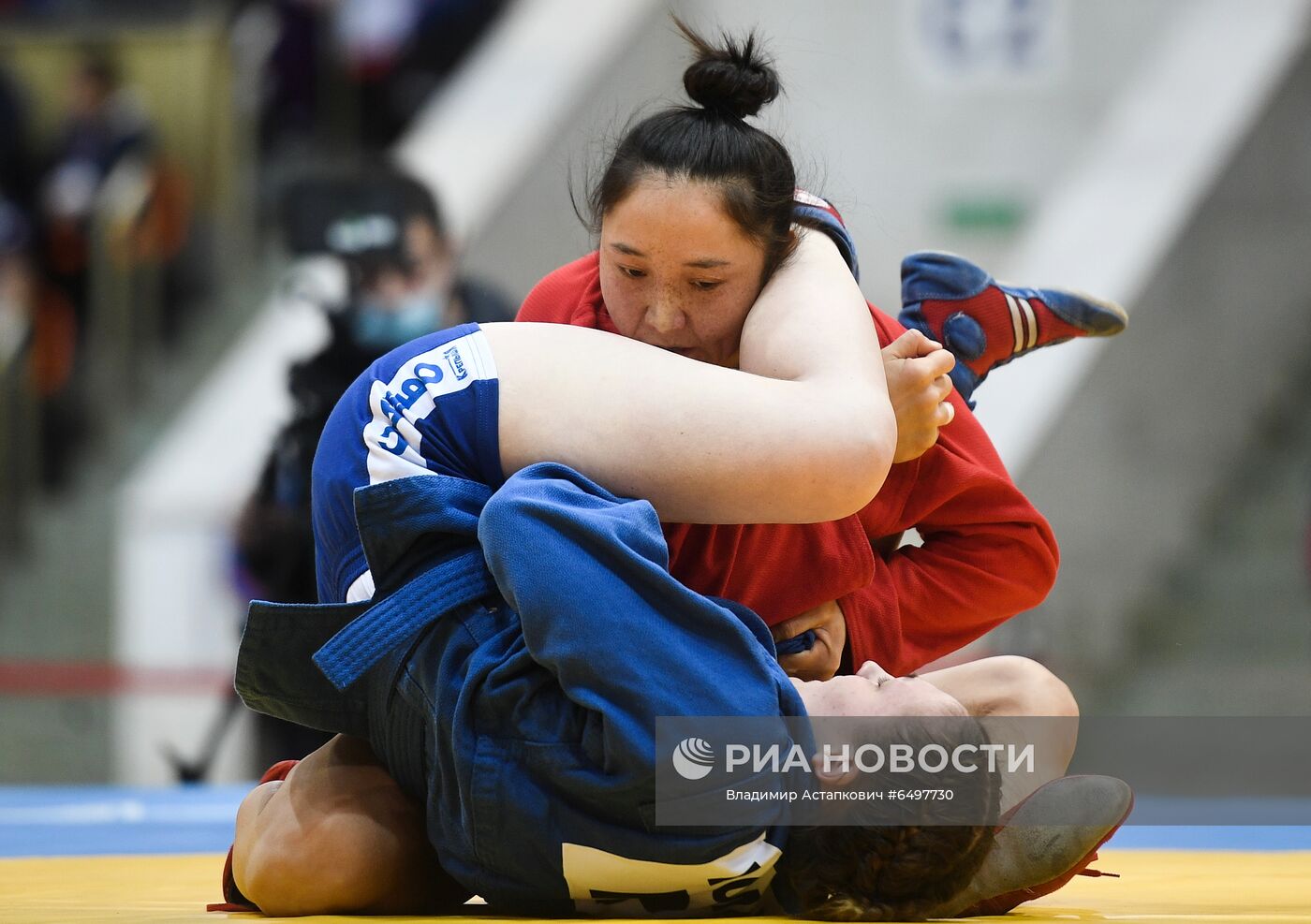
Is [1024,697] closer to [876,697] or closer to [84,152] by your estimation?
[876,697]

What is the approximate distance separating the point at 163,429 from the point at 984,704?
557 centimetres

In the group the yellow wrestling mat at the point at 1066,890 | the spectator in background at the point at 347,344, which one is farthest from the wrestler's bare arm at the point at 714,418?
the spectator in background at the point at 347,344

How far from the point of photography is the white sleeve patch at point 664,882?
1627mm

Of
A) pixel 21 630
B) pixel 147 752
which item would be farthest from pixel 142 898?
pixel 21 630

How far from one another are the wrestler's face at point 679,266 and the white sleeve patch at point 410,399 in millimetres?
209

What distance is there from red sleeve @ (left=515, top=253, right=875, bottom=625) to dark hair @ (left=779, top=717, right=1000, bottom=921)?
272 mm

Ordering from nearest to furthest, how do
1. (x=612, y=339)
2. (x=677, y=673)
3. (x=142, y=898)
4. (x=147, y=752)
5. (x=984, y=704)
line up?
(x=677, y=673)
(x=612, y=339)
(x=984, y=704)
(x=142, y=898)
(x=147, y=752)

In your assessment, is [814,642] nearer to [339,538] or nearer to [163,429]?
[339,538]

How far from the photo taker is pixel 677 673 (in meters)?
1.59

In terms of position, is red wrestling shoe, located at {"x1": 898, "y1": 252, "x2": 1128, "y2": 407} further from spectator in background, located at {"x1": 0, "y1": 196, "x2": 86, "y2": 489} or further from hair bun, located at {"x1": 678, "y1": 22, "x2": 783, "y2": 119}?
spectator in background, located at {"x1": 0, "y1": 196, "x2": 86, "y2": 489}

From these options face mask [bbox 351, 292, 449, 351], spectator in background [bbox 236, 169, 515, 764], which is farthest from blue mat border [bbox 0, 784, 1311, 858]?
face mask [bbox 351, 292, 449, 351]

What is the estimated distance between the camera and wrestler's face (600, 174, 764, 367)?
6.00 feet

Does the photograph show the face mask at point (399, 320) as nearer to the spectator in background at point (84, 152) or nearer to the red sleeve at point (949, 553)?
the spectator in background at point (84, 152)

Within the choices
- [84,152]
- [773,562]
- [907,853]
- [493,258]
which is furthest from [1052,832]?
[84,152]
